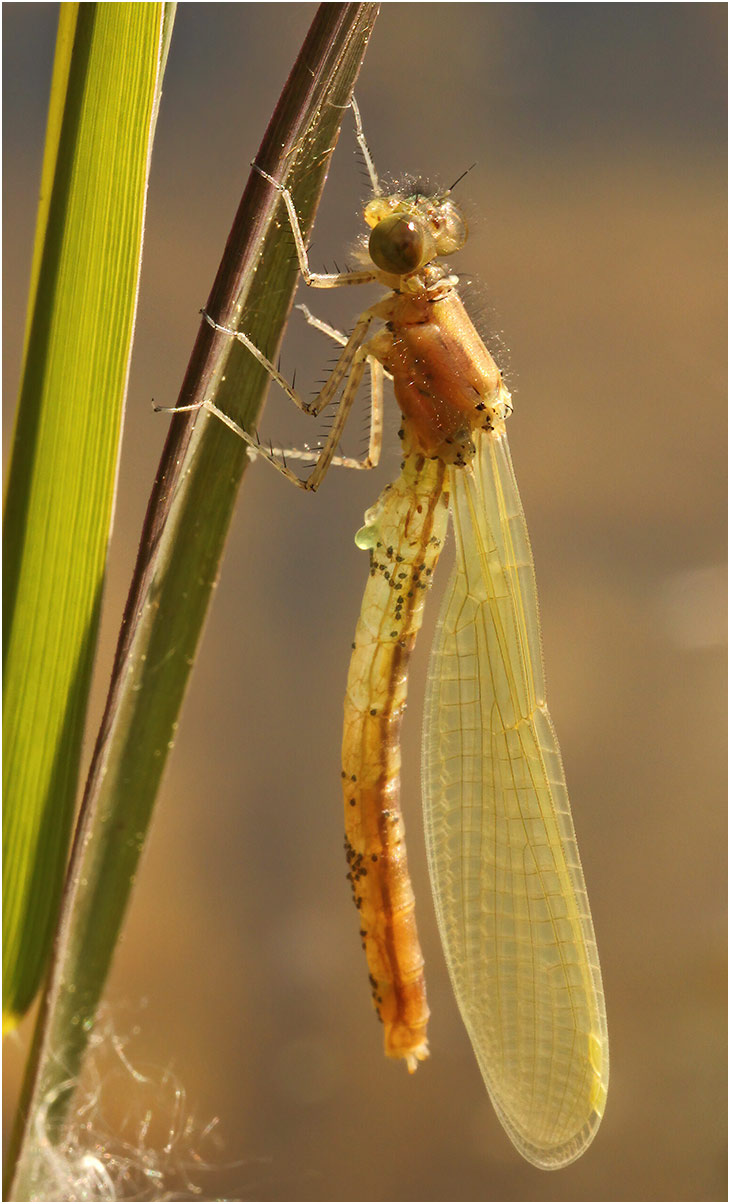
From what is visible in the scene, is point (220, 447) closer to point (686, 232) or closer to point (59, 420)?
point (59, 420)

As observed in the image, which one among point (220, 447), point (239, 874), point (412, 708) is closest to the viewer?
point (220, 447)

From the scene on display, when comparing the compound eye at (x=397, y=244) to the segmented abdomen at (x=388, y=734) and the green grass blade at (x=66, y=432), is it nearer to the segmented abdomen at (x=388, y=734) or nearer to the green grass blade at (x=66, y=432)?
the segmented abdomen at (x=388, y=734)

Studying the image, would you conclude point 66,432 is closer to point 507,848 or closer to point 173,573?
point 173,573

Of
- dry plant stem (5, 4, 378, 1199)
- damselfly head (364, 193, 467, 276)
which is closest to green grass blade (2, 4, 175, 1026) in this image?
dry plant stem (5, 4, 378, 1199)

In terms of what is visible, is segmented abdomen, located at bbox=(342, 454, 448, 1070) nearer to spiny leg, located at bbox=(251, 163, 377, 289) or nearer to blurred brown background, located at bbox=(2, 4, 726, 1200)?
spiny leg, located at bbox=(251, 163, 377, 289)

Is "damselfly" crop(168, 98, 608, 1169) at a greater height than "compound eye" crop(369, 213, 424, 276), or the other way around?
"compound eye" crop(369, 213, 424, 276)

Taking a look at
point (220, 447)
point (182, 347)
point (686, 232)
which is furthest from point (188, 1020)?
point (686, 232)
